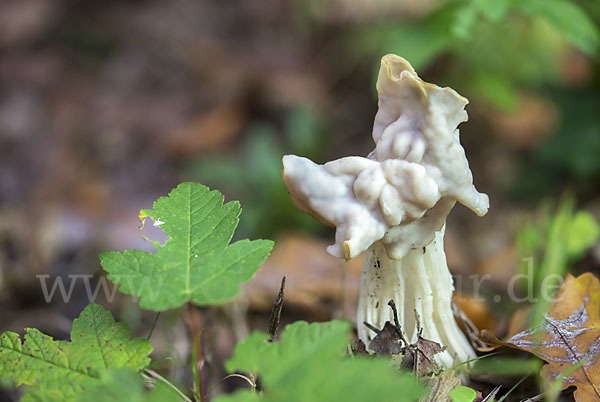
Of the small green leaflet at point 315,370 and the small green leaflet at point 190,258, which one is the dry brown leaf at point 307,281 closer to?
→ the small green leaflet at point 190,258

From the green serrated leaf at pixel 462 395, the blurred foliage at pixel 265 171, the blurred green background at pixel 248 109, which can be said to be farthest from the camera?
the blurred foliage at pixel 265 171

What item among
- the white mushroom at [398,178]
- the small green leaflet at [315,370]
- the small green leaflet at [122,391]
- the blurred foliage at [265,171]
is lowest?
the blurred foliage at [265,171]

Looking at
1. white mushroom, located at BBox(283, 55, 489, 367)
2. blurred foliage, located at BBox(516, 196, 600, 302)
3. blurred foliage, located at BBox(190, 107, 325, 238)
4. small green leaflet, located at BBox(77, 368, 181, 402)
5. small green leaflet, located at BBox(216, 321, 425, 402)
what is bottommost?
blurred foliage, located at BBox(190, 107, 325, 238)

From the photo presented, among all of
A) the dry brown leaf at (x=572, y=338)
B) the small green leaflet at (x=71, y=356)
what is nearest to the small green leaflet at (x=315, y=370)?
the small green leaflet at (x=71, y=356)

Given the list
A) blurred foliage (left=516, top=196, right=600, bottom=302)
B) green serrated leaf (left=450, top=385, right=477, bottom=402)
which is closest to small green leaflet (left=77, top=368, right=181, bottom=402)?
green serrated leaf (left=450, top=385, right=477, bottom=402)

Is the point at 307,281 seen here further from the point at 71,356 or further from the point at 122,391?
the point at 122,391

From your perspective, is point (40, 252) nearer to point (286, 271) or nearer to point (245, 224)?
point (245, 224)

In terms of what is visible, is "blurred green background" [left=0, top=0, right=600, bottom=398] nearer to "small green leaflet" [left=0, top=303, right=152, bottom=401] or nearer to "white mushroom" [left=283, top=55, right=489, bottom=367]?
"white mushroom" [left=283, top=55, right=489, bottom=367]
